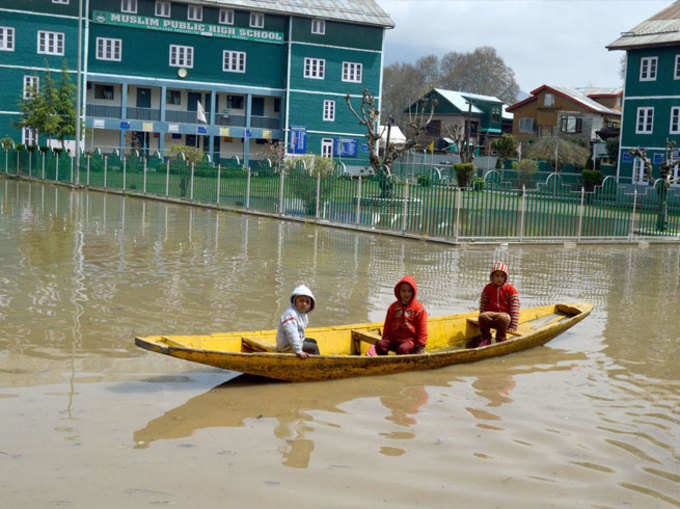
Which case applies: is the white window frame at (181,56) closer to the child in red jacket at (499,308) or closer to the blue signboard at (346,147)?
the blue signboard at (346,147)

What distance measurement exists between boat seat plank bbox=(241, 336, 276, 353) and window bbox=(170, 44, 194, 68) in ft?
162

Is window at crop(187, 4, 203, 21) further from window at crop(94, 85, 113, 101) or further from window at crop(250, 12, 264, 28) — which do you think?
window at crop(94, 85, 113, 101)

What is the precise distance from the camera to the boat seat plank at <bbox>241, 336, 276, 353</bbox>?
805cm

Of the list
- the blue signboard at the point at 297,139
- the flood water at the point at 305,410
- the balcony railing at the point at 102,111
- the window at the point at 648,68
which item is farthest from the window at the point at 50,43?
the flood water at the point at 305,410

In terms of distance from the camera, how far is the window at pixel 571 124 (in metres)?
72.1

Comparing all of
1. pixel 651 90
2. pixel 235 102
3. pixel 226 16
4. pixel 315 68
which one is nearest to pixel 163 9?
pixel 226 16

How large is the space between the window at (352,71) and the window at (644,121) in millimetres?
18347

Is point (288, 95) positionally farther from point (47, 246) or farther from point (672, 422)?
point (672, 422)

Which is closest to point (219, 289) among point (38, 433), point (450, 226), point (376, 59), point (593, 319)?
point (593, 319)

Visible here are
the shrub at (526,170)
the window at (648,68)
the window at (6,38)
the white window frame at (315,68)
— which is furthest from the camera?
the white window frame at (315,68)

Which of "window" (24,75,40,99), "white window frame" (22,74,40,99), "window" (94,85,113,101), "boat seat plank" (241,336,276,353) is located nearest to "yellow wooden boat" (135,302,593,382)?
"boat seat plank" (241,336,276,353)

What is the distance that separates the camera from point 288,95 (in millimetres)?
56125

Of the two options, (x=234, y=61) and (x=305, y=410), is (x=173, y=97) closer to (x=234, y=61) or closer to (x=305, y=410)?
(x=234, y=61)

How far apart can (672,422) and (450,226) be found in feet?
50.1
